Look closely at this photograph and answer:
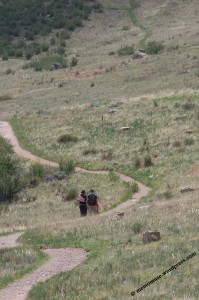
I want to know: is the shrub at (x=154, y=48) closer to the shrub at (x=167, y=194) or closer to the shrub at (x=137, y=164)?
the shrub at (x=137, y=164)

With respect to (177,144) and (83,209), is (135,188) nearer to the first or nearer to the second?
(83,209)

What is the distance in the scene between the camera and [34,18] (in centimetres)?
9744

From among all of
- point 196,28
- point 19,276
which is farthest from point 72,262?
point 196,28

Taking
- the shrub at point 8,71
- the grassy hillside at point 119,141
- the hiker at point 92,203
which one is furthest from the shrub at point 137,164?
the shrub at point 8,71

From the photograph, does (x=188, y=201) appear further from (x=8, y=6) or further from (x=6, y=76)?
(x=8, y=6)

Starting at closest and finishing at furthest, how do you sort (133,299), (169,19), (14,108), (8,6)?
(133,299) < (14,108) < (169,19) < (8,6)

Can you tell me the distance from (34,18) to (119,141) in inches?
2297

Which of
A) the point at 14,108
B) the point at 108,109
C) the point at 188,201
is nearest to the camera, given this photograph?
the point at 188,201

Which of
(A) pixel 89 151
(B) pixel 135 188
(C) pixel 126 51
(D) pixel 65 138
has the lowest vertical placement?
(C) pixel 126 51

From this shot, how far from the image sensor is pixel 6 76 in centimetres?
7512

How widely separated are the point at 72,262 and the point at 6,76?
57.7 metres

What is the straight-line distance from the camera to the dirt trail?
1663cm

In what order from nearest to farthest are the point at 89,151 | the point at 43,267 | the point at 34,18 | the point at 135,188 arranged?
the point at 43,267 < the point at 135,188 < the point at 89,151 < the point at 34,18

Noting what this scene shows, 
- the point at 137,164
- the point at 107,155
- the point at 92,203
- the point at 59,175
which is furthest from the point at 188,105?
the point at 92,203
